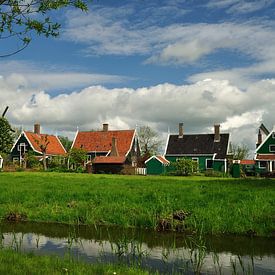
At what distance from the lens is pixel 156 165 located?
6825 centimetres

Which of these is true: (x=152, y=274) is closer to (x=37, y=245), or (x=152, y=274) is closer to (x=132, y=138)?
(x=37, y=245)

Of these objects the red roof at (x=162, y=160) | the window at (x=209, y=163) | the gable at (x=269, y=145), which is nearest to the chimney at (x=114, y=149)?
the red roof at (x=162, y=160)

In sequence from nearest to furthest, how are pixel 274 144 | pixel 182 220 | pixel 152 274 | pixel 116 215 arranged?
pixel 152 274
pixel 182 220
pixel 116 215
pixel 274 144

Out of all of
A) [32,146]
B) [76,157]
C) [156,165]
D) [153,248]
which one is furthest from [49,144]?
[153,248]

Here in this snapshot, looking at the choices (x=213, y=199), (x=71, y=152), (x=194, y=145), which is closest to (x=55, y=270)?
(x=213, y=199)

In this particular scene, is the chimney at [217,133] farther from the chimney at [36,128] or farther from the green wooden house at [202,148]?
the chimney at [36,128]

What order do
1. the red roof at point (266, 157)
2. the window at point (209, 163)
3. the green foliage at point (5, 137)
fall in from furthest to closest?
the window at point (209, 163) → the red roof at point (266, 157) → the green foliage at point (5, 137)

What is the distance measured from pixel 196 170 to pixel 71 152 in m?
19.6

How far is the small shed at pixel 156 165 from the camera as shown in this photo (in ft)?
222

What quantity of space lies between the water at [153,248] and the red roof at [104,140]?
58420mm

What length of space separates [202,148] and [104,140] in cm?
1708

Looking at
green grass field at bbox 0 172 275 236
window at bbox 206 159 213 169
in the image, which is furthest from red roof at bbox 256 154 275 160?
green grass field at bbox 0 172 275 236

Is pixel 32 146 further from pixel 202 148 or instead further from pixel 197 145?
pixel 202 148

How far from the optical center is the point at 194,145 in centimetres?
7344
